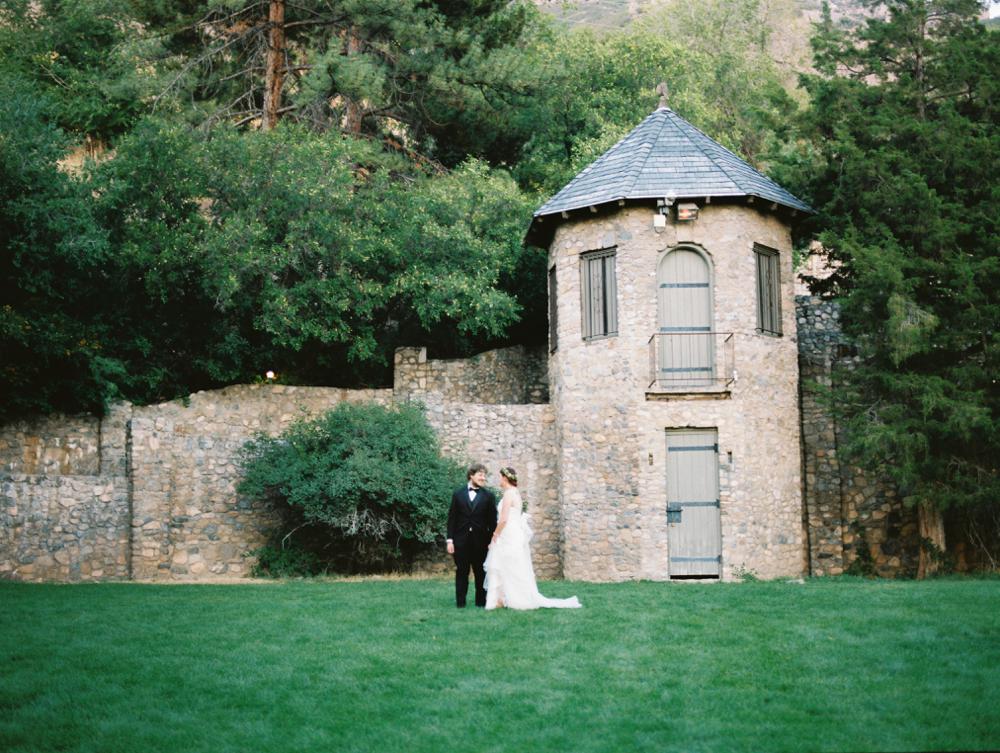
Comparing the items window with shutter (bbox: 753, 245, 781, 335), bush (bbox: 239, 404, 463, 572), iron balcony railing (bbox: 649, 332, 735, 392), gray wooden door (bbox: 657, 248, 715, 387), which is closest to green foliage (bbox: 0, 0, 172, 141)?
bush (bbox: 239, 404, 463, 572)

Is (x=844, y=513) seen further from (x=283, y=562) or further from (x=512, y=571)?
(x=283, y=562)

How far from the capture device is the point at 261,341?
2527 centimetres

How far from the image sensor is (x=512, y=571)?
13.8 metres

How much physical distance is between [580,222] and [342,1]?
10193 mm

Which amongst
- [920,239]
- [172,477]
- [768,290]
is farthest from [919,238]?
[172,477]

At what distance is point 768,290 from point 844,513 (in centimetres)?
488

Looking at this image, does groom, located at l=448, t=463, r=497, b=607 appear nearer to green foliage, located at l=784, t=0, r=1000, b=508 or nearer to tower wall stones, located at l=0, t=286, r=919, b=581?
tower wall stones, located at l=0, t=286, r=919, b=581

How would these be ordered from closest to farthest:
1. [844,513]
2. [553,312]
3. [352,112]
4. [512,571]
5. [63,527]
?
[512,571], [63,527], [844,513], [553,312], [352,112]

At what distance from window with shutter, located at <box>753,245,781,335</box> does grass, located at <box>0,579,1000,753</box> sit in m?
8.28

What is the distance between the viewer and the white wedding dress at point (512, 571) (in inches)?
544

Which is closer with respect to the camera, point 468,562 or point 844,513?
point 468,562

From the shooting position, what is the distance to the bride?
13.8 metres

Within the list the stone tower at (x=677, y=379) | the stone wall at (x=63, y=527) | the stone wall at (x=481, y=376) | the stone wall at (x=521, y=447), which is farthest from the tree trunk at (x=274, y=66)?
the stone wall at (x=63, y=527)

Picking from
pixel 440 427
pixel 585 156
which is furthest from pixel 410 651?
pixel 585 156
